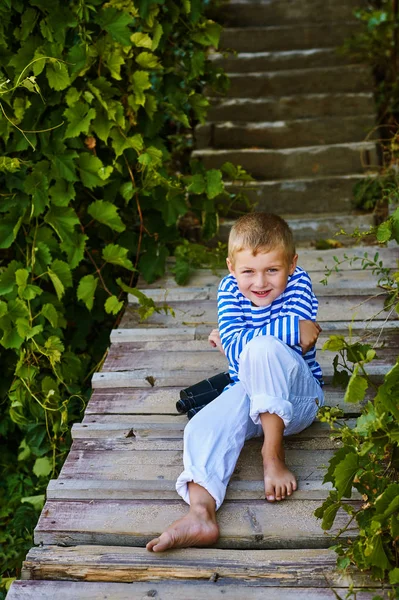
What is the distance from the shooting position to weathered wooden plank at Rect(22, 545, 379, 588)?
209 cm

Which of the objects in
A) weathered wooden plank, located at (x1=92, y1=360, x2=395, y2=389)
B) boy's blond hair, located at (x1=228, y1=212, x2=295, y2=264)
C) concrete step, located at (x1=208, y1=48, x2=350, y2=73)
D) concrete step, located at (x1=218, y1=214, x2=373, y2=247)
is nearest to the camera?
boy's blond hair, located at (x1=228, y1=212, x2=295, y2=264)

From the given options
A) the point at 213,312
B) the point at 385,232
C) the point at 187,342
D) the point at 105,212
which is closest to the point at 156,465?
the point at 187,342

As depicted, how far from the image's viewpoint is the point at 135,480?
2.50 meters

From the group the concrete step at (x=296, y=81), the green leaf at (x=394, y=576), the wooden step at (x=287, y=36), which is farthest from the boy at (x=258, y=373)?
the wooden step at (x=287, y=36)

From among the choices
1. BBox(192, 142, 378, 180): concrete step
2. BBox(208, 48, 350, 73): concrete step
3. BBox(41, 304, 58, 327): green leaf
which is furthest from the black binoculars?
BBox(208, 48, 350, 73): concrete step

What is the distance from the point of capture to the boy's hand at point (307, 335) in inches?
99.1

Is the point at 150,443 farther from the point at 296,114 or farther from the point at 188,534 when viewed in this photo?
the point at 296,114

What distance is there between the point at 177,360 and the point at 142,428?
1.66ft

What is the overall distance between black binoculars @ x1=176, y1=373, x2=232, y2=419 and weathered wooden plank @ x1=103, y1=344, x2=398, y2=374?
0.30m

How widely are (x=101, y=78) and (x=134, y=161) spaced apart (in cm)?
44

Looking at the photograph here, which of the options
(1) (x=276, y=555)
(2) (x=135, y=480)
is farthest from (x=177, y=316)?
(1) (x=276, y=555)

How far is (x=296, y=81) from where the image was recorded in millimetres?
5715

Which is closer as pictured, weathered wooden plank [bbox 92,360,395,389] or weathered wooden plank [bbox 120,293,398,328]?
weathered wooden plank [bbox 92,360,395,389]

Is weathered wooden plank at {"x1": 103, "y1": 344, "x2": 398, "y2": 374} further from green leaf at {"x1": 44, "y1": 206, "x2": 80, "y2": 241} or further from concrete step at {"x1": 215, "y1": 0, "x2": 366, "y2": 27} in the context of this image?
concrete step at {"x1": 215, "y1": 0, "x2": 366, "y2": 27}
